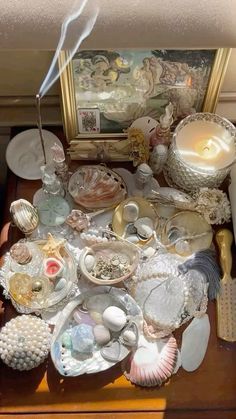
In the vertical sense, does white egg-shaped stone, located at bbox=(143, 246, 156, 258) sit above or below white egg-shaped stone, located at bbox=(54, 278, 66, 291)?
above

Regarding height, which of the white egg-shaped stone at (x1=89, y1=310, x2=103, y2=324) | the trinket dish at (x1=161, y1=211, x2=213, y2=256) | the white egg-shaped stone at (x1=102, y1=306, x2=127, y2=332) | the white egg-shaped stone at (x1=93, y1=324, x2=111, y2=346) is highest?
the trinket dish at (x1=161, y1=211, x2=213, y2=256)

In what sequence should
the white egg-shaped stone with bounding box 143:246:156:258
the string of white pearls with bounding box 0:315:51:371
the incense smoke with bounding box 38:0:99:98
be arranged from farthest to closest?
the white egg-shaped stone with bounding box 143:246:156:258 < the string of white pearls with bounding box 0:315:51:371 < the incense smoke with bounding box 38:0:99:98

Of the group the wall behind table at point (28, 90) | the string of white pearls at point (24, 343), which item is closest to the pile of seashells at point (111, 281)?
the string of white pearls at point (24, 343)

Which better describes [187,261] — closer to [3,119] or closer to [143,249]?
[143,249]

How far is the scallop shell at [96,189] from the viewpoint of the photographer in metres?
1.21

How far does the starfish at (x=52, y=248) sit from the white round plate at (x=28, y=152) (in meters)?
0.15

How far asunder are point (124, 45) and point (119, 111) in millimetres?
248

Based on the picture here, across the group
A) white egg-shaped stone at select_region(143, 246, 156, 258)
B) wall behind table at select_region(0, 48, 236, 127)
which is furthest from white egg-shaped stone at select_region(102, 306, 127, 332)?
wall behind table at select_region(0, 48, 236, 127)

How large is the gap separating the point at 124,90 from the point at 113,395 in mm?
512

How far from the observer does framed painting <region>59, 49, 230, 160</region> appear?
1114mm

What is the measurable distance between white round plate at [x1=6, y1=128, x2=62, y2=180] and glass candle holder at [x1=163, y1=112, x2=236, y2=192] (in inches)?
9.1

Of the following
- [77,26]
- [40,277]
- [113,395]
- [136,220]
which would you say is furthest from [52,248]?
[77,26]

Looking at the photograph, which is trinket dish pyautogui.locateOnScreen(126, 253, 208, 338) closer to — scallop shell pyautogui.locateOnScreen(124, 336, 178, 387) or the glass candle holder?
scallop shell pyautogui.locateOnScreen(124, 336, 178, 387)

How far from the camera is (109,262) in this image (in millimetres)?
1158
